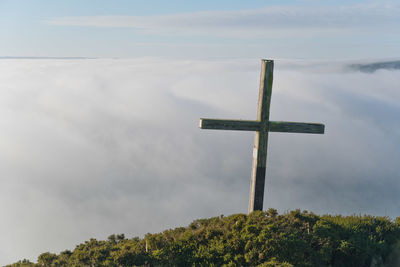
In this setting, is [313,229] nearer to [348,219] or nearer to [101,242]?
[348,219]

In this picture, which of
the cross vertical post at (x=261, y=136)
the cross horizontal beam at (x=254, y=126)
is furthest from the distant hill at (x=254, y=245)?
the cross horizontal beam at (x=254, y=126)

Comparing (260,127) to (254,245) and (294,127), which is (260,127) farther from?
(254,245)

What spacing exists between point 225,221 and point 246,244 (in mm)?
1301

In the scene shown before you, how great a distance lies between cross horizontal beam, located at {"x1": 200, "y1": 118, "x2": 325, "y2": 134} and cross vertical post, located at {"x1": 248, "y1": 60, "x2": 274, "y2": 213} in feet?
0.64

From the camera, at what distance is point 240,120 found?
11414 mm

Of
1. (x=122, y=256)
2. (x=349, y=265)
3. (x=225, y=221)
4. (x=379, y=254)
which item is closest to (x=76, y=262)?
(x=122, y=256)

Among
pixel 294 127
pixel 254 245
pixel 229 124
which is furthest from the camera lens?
pixel 294 127

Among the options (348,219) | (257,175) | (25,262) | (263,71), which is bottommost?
(25,262)

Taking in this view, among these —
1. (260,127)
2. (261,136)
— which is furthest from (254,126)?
(261,136)

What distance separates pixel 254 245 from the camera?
911 centimetres

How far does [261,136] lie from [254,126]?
0.35 m

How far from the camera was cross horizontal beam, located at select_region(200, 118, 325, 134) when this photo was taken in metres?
11.1

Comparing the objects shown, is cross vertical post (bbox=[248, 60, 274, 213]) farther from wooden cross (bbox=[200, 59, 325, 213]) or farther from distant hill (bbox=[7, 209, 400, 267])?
distant hill (bbox=[7, 209, 400, 267])

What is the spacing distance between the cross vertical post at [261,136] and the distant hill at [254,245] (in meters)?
0.87
